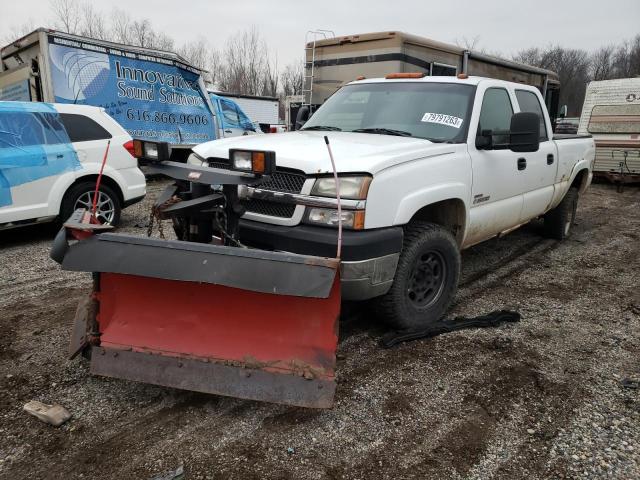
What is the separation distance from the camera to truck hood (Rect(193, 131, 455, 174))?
317cm

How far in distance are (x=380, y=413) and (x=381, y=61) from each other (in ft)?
28.0

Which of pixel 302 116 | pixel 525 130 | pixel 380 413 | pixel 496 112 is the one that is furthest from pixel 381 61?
pixel 380 413

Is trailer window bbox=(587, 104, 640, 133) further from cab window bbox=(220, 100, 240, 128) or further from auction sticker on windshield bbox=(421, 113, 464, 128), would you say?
auction sticker on windshield bbox=(421, 113, 464, 128)

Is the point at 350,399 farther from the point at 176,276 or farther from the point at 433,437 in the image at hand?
the point at 176,276

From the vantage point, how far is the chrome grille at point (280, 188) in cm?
327

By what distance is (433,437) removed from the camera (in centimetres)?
266

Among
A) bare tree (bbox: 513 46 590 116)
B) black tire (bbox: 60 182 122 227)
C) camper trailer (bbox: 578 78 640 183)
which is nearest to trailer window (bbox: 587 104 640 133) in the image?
camper trailer (bbox: 578 78 640 183)

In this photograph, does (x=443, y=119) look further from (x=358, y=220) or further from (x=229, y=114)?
(x=229, y=114)

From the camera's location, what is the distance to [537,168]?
5160mm

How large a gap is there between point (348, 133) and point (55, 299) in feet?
10.0

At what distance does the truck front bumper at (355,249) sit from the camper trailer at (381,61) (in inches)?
292

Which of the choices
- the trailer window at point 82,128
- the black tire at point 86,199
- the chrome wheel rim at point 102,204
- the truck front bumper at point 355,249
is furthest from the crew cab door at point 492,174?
the trailer window at point 82,128

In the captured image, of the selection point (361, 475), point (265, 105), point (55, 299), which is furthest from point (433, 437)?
point (265, 105)

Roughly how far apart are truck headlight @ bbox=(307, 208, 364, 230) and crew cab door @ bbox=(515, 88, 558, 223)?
8.17 ft
